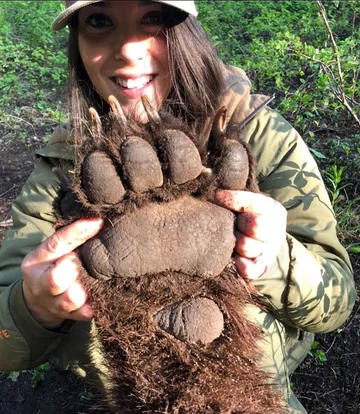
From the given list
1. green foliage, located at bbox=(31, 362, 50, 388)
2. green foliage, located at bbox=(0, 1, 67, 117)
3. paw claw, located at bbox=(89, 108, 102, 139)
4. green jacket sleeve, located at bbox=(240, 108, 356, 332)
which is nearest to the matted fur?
paw claw, located at bbox=(89, 108, 102, 139)

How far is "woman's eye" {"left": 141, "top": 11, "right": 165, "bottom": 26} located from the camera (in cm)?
174

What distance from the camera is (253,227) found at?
1.28 meters

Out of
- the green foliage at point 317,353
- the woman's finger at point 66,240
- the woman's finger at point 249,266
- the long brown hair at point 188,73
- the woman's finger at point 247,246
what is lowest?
the green foliage at point 317,353

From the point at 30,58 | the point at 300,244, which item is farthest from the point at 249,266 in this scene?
the point at 30,58

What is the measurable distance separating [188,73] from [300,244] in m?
0.72

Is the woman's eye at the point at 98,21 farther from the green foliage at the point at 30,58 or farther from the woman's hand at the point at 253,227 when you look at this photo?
the green foliage at the point at 30,58

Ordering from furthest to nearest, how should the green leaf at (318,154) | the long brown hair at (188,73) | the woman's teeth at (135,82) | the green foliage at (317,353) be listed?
the green leaf at (318,154) → the green foliage at (317,353) → the woman's teeth at (135,82) → the long brown hair at (188,73)

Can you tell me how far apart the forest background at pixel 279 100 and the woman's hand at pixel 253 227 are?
1.03 metres

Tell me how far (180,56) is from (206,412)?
45.7 inches

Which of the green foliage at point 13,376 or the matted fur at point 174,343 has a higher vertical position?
the matted fur at point 174,343

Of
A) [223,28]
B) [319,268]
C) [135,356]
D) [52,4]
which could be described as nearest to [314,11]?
[223,28]

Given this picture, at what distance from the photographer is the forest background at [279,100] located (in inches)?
92.7

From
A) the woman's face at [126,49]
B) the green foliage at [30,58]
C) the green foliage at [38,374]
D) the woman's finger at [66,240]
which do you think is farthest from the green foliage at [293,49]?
the green foliage at [38,374]

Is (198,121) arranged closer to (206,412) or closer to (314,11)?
(206,412)
